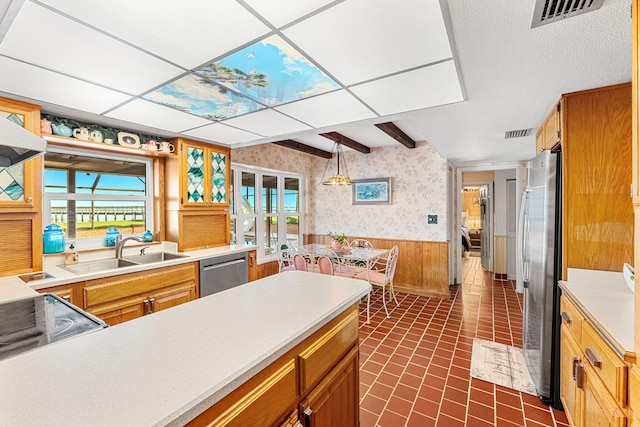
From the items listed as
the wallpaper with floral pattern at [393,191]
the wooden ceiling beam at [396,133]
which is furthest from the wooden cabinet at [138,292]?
the wooden ceiling beam at [396,133]

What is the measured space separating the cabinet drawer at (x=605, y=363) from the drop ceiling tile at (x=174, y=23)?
80.7 inches

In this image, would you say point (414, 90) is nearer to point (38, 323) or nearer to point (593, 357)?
point (593, 357)

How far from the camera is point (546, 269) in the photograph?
6.37 feet

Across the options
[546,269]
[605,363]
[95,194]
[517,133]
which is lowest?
[605,363]

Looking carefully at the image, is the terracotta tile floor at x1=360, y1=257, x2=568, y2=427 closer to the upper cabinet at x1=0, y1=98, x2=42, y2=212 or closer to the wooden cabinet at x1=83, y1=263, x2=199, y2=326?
the wooden cabinet at x1=83, y1=263, x2=199, y2=326

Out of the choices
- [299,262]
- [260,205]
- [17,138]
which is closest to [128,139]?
[17,138]

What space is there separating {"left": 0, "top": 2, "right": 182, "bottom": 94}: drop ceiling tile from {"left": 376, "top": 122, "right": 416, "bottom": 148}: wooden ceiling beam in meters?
2.32

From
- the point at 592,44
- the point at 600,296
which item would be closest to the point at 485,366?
the point at 600,296

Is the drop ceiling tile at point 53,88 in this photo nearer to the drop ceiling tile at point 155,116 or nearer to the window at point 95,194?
the drop ceiling tile at point 155,116

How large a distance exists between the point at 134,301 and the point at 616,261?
349cm

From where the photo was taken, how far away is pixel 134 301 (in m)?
2.35

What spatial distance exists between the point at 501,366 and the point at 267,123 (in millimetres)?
3059

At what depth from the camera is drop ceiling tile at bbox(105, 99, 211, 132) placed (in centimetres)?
224

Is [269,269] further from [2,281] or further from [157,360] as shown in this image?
[157,360]
